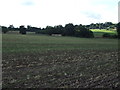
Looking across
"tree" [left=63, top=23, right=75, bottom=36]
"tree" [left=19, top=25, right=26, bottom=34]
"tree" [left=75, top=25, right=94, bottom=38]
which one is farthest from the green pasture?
"tree" [left=19, top=25, right=26, bottom=34]

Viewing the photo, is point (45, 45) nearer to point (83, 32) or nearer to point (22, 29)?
point (83, 32)

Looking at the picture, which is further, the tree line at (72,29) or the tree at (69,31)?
the tree at (69,31)

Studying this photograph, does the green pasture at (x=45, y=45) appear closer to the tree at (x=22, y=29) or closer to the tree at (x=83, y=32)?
the tree at (x=83, y=32)

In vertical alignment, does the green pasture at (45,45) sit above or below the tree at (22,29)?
below

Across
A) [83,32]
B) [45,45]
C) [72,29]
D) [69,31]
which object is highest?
[72,29]

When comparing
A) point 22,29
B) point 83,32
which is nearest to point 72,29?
point 83,32

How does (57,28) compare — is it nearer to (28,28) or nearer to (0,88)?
(28,28)

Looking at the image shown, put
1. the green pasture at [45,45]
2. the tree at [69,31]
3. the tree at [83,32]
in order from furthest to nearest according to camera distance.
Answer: the tree at [69,31]
the tree at [83,32]
the green pasture at [45,45]

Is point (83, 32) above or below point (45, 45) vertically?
above

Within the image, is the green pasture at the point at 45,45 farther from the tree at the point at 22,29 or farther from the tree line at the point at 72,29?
the tree at the point at 22,29

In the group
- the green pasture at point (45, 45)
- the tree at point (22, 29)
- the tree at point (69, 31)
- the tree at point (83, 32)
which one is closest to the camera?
the green pasture at point (45, 45)

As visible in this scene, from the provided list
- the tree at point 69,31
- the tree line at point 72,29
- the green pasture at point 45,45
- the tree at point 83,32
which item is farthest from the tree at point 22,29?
the green pasture at point 45,45

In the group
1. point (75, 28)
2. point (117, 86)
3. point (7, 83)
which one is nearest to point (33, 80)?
point (7, 83)

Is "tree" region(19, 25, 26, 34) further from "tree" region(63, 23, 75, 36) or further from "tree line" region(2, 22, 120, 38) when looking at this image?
"tree" region(63, 23, 75, 36)
